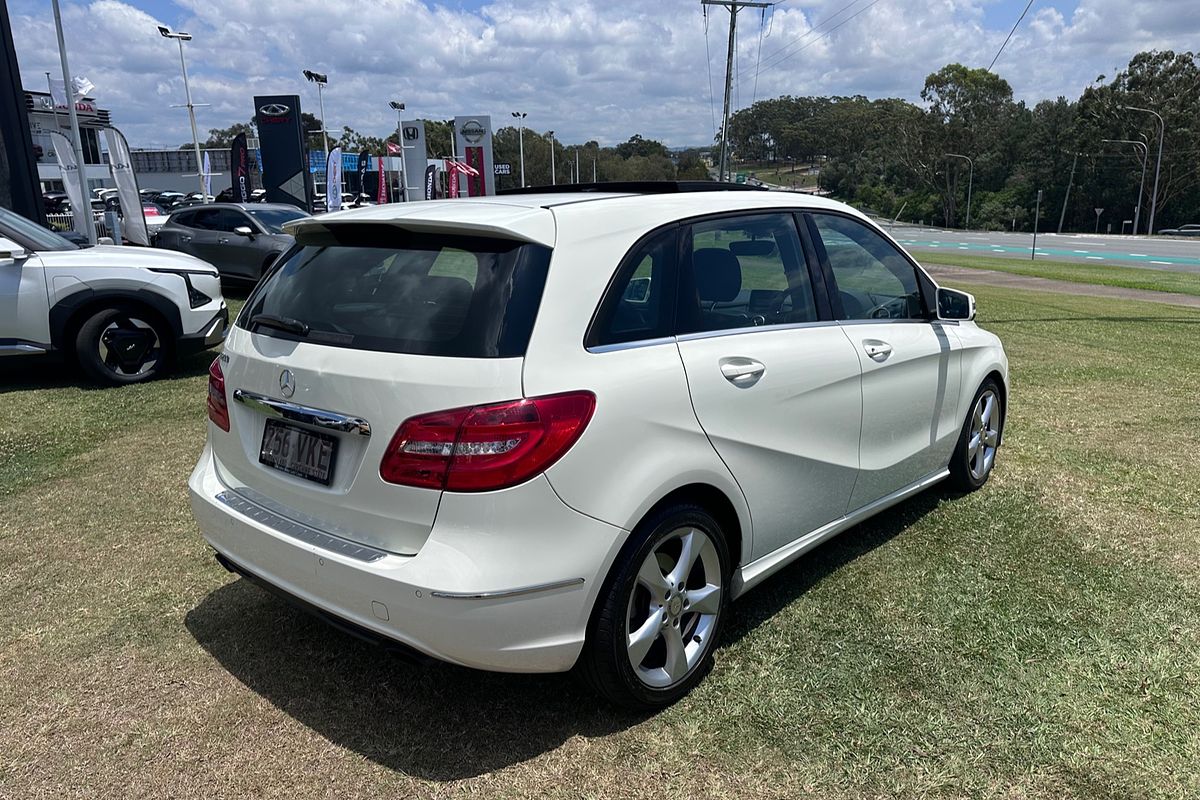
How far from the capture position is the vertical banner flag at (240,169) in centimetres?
3319

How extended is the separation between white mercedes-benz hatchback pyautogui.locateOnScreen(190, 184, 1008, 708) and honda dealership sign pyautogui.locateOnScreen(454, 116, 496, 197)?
101ft

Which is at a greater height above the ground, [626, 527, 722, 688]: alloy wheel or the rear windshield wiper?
the rear windshield wiper

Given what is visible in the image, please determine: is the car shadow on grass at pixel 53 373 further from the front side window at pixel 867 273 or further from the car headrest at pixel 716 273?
the front side window at pixel 867 273

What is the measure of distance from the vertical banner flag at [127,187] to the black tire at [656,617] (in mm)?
16433

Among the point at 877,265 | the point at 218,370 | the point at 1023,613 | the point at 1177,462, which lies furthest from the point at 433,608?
the point at 1177,462

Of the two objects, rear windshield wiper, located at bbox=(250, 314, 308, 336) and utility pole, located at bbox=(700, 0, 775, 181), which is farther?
utility pole, located at bbox=(700, 0, 775, 181)

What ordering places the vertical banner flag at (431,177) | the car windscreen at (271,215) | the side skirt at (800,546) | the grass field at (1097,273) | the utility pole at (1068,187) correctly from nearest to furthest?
1. the side skirt at (800,546)
2. the car windscreen at (271,215)
3. the grass field at (1097,273)
4. the vertical banner flag at (431,177)
5. the utility pole at (1068,187)

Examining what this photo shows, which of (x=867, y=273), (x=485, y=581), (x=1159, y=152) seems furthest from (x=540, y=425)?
(x=1159, y=152)

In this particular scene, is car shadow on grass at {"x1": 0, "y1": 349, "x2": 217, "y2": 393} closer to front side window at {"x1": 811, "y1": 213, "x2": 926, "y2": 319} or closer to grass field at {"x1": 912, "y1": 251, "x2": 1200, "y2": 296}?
front side window at {"x1": 811, "y1": 213, "x2": 926, "y2": 319}

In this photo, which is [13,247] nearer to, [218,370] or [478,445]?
[218,370]

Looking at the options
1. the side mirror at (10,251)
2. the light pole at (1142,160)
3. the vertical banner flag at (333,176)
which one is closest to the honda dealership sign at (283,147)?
the vertical banner flag at (333,176)

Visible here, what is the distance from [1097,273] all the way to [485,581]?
25.9 m

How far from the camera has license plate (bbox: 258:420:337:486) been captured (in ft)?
8.67

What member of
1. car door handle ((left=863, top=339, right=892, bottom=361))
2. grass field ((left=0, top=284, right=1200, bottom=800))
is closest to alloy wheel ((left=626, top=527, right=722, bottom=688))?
grass field ((left=0, top=284, right=1200, bottom=800))
